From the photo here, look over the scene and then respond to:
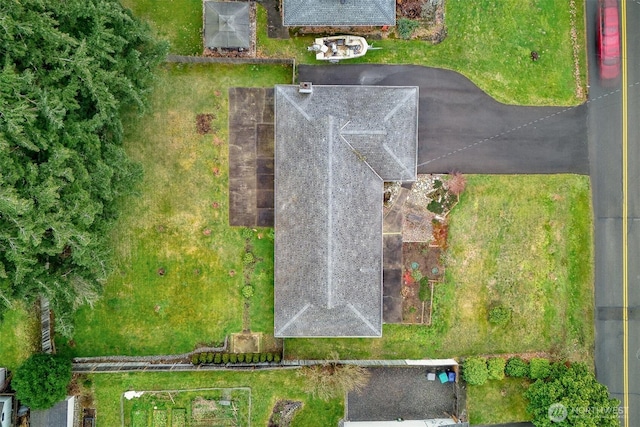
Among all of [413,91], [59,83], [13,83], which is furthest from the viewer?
[413,91]

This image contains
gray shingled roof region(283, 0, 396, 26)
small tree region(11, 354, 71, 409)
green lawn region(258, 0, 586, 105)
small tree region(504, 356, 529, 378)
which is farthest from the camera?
green lawn region(258, 0, 586, 105)

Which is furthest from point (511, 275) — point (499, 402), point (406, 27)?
point (406, 27)

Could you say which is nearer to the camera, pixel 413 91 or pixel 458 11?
pixel 413 91

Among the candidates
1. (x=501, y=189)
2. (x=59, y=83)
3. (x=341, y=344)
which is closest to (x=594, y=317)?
(x=501, y=189)

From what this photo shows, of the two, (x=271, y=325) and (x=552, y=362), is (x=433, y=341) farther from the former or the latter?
(x=271, y=325)

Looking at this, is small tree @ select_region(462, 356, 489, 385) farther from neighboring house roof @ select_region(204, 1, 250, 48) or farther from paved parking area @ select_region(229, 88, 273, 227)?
neighboring house roof @ select_region(204, 1, 250, 48)

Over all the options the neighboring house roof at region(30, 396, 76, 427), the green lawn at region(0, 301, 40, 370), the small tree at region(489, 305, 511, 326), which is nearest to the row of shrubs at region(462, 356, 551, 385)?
the small tree at region(489, 305, 511, 326)
